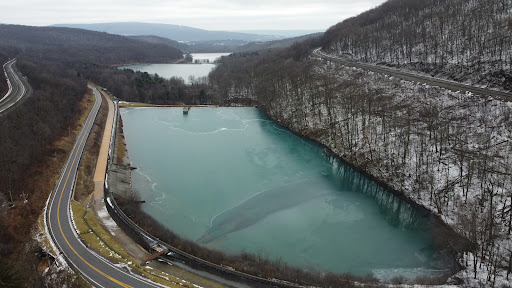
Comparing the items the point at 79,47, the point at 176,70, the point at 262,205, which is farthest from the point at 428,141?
the point at 79,47

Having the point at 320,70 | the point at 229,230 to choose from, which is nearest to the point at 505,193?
the point at 229,230

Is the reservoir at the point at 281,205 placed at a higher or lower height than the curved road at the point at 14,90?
lower

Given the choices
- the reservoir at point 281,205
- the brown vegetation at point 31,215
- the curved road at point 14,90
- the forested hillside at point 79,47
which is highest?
the forested hillside at point 79,47

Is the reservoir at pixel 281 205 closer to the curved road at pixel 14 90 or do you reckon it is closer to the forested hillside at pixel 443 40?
the curved road at pixel 14 90

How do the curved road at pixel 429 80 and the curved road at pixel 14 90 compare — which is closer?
the curved road at pixel 429 80

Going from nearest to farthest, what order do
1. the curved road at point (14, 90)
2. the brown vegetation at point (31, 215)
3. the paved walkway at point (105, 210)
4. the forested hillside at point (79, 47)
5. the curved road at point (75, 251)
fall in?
the brown vegetation at point (31, 215)
the curved road at point (75, 251)
the paved walkway at point (105, 210)
the curved road at point (14, 90)
the forested hillside at point (79, 47)

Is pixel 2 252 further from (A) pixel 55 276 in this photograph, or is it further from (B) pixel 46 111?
(B) pixel 46 111

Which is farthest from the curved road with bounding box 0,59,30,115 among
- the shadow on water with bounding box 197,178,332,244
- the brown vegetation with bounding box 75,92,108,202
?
the shadow on water with bounding box 197,178,332,244

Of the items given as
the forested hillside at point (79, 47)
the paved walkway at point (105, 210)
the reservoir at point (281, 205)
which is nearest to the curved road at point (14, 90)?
the paved walkway at point (105, 210)

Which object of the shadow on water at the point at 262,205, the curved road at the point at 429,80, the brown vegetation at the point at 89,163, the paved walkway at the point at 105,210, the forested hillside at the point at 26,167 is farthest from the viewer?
the curved road at the point at 429,80
